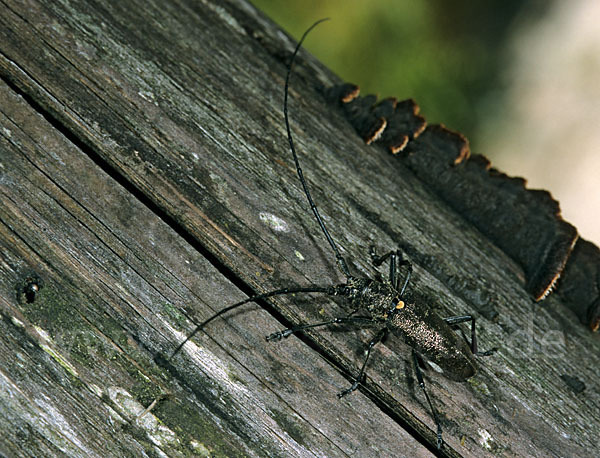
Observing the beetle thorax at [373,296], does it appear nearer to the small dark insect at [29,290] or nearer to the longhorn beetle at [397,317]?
the longhorn beetle at [397,317]

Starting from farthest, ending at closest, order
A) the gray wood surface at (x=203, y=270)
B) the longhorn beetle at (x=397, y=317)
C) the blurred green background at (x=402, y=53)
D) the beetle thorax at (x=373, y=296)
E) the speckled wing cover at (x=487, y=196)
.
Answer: the blurred green background at (x=402, y=53) → the speckled wing cover at (x=487, y=196) → the beetle thorax at (x=373, y=296) → the longhorn beetle at (x=397, y=317) → the gray wood surface at (x=203, y=270)

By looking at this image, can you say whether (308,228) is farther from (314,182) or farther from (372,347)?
(372,347)

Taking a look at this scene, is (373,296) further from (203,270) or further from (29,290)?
(29,290)

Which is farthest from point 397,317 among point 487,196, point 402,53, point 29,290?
point 402,53

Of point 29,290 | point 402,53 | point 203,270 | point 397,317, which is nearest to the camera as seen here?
point 29,290

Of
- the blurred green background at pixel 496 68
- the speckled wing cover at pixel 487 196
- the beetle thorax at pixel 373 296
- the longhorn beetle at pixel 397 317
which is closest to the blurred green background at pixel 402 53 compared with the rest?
the blurred green background at pixel 496 68

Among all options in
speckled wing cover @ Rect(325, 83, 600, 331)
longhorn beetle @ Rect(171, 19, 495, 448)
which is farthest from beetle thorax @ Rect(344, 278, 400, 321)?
speckled wing cover @ Rect(325, 83, 600, 331)
